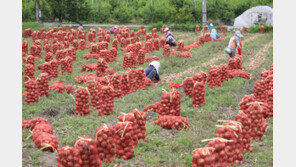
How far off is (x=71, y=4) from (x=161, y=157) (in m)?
27.5

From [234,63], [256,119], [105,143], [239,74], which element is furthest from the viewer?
[234,63]

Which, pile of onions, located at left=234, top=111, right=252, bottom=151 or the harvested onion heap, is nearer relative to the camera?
the harvested onion heap

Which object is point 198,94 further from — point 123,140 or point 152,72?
point 123,140

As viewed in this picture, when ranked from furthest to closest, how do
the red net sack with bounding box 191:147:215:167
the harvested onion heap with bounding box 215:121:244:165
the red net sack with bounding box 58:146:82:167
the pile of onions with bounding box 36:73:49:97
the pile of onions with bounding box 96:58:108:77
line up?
the pile of onions with bounding box 96:58:108:77 → the pile of onions with bounding box 36:73:49:97 → the harvested onion heap with bounding box 215:121:244:165 → the red net sack with bounding box 58:146:82:167 → the red net sack with bounding box 191:147:215:167

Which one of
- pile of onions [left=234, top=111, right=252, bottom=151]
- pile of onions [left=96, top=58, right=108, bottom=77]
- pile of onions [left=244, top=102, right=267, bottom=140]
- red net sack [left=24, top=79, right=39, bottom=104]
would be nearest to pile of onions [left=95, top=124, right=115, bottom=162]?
pile of onions [left=234, top=111, right=252, bottom=151]

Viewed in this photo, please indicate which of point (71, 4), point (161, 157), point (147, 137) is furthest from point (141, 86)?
point (71, 4)

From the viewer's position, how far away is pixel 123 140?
5.14 metres

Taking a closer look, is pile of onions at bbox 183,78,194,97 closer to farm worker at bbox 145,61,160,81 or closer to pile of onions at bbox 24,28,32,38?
farm worker at bbox 145,61,160,81

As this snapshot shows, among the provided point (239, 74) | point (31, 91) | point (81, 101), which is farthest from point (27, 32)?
point (81, 101)

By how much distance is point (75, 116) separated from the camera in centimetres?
762

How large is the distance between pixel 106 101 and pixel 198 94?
2.22m

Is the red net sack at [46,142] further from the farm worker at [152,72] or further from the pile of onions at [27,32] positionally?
the pile of onions at [27,32]

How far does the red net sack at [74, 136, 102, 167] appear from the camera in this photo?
4.48m

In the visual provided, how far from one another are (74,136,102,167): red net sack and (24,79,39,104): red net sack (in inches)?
177
